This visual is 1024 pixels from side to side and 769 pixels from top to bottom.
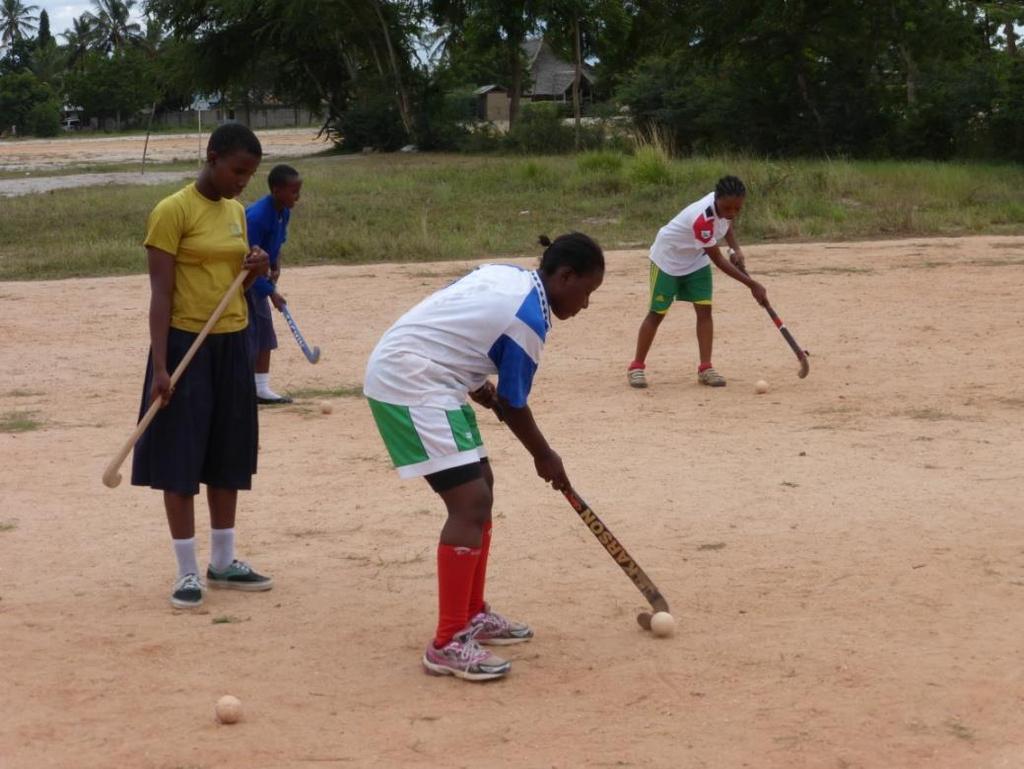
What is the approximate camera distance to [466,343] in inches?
175

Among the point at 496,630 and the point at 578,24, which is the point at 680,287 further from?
the point at 578,24

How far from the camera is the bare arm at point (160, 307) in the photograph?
514 cm

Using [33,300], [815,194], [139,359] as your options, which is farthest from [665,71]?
[139,359]

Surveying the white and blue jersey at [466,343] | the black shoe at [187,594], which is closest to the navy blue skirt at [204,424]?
the black shoe at [187,594]

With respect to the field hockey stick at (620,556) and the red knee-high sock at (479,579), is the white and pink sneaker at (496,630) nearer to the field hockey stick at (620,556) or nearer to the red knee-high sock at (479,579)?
the red knee-high sock at (479,579)

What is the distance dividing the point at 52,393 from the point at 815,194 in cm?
1361

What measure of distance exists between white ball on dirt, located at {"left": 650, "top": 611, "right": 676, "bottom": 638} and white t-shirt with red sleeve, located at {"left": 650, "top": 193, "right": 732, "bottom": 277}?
4.83m

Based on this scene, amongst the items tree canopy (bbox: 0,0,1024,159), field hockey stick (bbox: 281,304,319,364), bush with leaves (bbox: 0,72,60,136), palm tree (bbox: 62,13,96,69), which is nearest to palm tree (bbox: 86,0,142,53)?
palm tree (bbox: 62,13,96,69)

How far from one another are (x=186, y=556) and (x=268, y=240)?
3.92 meters

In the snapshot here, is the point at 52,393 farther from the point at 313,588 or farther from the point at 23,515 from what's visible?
the point at 313,588

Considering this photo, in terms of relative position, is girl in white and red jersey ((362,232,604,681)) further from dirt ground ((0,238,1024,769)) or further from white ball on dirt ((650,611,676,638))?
white ball on dirt ((650,611,676,638))

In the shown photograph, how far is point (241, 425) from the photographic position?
17.5 ft

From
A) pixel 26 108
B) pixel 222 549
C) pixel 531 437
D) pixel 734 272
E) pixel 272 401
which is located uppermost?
pixel 26 108

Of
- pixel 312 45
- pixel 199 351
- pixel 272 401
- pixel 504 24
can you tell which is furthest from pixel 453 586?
pixel 312 45
